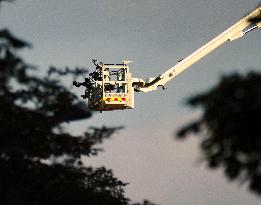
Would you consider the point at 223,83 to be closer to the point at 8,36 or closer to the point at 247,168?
the point at 247,168

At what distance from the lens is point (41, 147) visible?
33.8 feet

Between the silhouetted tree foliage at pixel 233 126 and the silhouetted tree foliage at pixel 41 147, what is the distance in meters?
6.30

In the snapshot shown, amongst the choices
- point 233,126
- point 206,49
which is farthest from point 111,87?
point 233,126

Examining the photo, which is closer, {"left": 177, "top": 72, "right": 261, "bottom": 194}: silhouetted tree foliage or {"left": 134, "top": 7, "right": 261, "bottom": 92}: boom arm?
{"left": 177, "top": 72, "right": 261, "bottom": 194}: silhouetted tree foliage

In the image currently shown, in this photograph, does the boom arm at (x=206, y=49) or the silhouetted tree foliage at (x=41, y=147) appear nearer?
the silhouetted tree foliage at (x=41, y=147)

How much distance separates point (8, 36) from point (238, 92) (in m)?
7.21

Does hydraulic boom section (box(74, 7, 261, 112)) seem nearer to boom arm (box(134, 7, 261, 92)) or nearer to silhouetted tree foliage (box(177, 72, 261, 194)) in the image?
boom arm (box(134, 7, 261, 92))

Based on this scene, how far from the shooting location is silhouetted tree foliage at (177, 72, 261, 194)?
99.1 inches

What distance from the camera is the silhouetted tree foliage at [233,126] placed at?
2518 mm

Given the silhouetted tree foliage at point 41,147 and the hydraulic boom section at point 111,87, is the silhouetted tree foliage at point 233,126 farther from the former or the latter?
the hydraulic boom section at point 111,87

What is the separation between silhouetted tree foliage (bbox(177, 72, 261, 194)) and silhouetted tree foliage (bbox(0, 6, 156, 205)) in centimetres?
630

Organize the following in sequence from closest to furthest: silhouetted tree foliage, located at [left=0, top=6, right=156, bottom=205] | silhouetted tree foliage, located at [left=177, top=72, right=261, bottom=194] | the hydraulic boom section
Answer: silhouetted tree foliage, located at [left=177, top=72, right=261, bottom=194] → silhouetted tree foliage, located at [left=0, top=6, right=156, bottom=205] → the hydraulic boom section

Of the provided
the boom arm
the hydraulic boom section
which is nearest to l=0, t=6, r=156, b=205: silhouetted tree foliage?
the hydraulic boom section

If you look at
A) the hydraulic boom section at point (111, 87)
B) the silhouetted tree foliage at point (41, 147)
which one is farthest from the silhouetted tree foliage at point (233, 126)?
the hydraulic boom section at point (111, 87)
